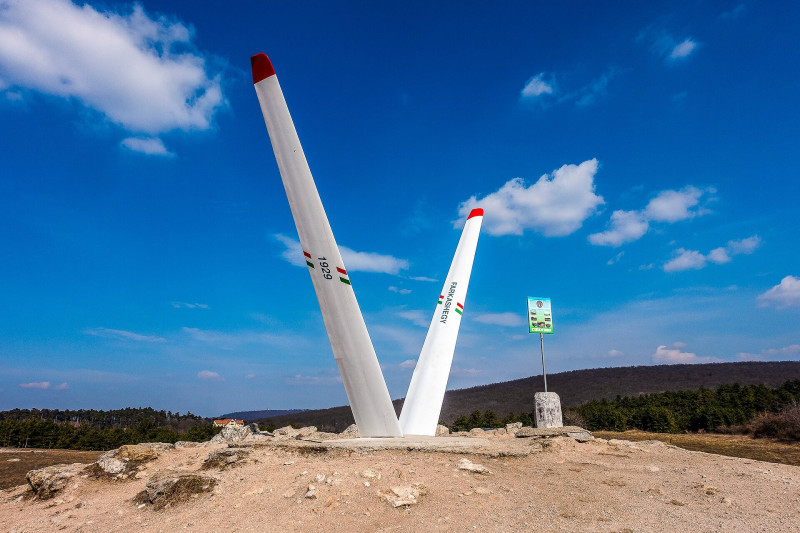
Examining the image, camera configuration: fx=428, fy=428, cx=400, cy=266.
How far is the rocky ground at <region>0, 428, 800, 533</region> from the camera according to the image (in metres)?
5.29

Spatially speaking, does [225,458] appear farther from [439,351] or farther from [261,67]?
[261,67]

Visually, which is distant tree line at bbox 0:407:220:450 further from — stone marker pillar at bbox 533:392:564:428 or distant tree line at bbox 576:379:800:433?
distant tree line at bbox 576:379:800:433

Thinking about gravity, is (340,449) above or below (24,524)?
above

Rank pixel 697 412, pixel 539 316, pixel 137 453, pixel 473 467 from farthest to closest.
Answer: pixel 697 412 → pixel 539 316 → pixel 137 453 → pixel 473 467

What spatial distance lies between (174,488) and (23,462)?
10070 mm

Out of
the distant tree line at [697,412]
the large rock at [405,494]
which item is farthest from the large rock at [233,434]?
the distant tree line at [697,412]

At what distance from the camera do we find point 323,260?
9039 mm

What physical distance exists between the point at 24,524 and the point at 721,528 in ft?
32.5

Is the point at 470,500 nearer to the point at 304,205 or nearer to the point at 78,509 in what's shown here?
the point at 304,205

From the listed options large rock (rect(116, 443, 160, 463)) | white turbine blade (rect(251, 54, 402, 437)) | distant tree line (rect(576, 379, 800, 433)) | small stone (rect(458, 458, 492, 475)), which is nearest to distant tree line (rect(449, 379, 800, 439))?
distant tree line (rect(576, 379, 800, 433))

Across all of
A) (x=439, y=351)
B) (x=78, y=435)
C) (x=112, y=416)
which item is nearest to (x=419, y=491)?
(x=439, y=351)

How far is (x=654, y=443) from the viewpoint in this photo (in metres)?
10.3

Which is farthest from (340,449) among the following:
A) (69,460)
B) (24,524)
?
(69,460)

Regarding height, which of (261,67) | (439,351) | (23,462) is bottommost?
(23,462)
